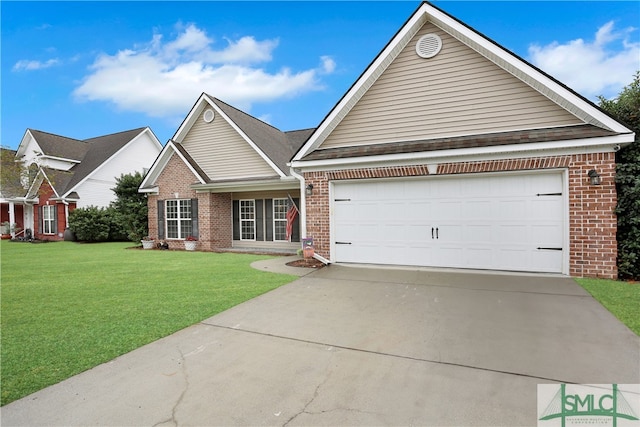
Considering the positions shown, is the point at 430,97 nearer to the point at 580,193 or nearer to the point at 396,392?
the point at 580,193

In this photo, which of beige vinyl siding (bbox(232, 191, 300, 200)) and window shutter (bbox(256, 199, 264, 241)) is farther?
window shutter (bbox(256, 199, 264, 241))

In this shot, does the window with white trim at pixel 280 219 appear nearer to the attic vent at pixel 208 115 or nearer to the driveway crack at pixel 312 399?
the attic vent at pixel 208 115

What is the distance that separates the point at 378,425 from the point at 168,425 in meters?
1.56

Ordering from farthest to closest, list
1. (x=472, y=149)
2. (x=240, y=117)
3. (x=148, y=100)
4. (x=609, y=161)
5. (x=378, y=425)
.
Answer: (x=148, y=100) → (x=240, y=117) → (x=472, y=149) → (x=609, y=161) → (x=378, y=425)

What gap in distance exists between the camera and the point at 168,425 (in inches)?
90.7

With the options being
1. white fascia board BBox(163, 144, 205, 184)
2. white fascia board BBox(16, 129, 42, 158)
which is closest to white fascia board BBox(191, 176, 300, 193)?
white fascia board BBox(163, 144, 205, 184)

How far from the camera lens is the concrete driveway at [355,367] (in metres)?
2.44

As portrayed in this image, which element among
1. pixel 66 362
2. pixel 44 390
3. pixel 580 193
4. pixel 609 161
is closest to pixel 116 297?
pixel 66 362

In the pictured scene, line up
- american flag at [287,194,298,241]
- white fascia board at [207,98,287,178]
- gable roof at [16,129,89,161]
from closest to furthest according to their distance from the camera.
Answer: american flag at [287,194,298,241], white fascia board at [207,98,287,178], gable roof at [16,129,89,161]

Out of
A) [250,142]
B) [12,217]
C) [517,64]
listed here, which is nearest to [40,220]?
[12,217]

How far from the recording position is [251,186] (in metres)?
12.8

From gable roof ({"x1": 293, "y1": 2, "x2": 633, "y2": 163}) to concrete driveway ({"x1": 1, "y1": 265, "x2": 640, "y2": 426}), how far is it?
4.32 metres

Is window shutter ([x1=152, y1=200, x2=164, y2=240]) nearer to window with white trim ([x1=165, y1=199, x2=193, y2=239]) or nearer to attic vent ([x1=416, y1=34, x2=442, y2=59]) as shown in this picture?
window with white trim ([x1=165, y1=199, x2=193, y2=239])

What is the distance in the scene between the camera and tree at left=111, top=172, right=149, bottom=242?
633 inches
